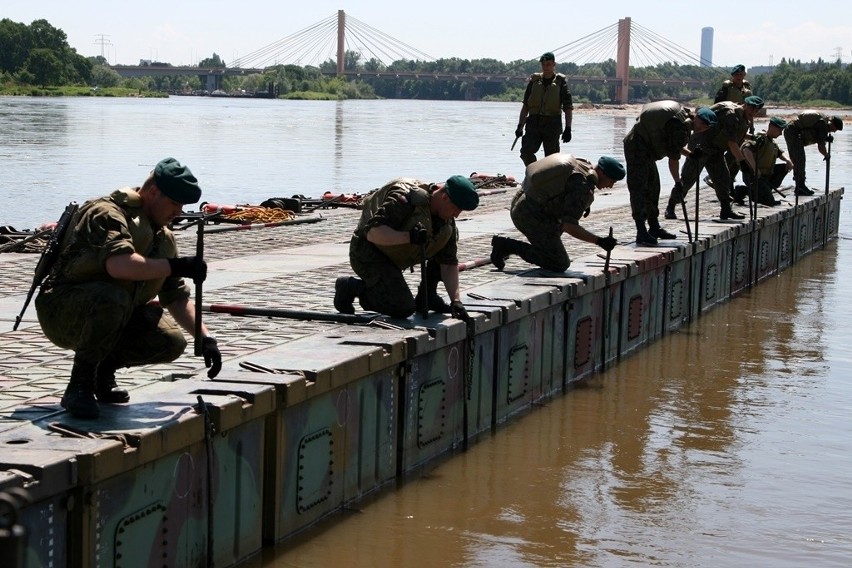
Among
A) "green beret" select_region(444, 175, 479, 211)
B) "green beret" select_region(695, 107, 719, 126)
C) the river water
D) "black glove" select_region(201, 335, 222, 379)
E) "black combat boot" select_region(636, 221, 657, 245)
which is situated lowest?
the river water

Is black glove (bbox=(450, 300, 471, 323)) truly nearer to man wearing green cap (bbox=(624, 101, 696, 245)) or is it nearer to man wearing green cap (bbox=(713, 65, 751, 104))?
man wearing green cap (bbox=(624, 101, 696, 245))

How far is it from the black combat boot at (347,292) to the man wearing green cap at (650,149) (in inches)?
228

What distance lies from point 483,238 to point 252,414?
9812 millimetres

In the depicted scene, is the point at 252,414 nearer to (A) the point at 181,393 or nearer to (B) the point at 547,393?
(A) the point at 181,393

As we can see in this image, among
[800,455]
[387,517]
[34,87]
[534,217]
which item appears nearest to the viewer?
[387,517]

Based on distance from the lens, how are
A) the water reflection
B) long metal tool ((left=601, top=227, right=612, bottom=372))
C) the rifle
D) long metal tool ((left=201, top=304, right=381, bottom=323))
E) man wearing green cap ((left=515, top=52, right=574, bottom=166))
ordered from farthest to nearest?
man wearing green cap ((left=515, top=52, right=574, bottom=166)), long metal tool ((left=601, top=227, right=612, bottom=372)), long metal tool ((left=201, top=304, right=381, bottom=323)), the water reflection, the rifle

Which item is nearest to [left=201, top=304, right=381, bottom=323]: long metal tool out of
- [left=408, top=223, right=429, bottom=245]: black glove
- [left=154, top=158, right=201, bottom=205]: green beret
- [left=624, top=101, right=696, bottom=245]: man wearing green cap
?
[left=408, top=223, right=429, bottom=245]: black glove

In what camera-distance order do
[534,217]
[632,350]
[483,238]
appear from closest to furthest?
[534,217] → [632,350] → [483,238]

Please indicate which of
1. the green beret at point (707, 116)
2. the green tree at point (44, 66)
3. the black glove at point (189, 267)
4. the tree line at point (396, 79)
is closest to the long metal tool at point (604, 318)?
the green beret at point (707, 116)

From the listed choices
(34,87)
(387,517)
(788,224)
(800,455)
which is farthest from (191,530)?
(34,87)

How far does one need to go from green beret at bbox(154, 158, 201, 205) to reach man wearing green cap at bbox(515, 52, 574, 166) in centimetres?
1261

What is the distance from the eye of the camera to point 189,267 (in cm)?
654

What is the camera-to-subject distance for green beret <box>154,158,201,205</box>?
6.69m

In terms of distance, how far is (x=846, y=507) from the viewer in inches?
368
